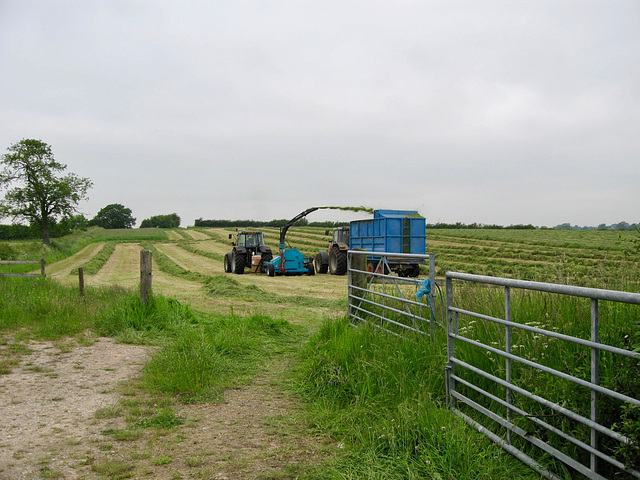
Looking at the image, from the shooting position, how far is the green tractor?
23625 millimetres

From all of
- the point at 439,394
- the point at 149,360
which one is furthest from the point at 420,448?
the point at 149,360

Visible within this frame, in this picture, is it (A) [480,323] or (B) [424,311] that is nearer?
(A) [480,323]

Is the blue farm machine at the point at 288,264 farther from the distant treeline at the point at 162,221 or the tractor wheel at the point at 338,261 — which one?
the distant treeline at the point at 162,221

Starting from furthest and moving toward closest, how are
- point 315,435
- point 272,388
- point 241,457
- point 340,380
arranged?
point 272,388, point 340,380, point 315,435, point 241,457

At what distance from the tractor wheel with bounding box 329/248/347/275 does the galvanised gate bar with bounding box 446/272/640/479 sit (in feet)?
55.5

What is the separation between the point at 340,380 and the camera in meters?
5.31

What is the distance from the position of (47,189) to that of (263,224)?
26002mm

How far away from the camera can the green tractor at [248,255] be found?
23625mm

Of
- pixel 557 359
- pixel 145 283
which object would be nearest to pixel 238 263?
pixel 145 283

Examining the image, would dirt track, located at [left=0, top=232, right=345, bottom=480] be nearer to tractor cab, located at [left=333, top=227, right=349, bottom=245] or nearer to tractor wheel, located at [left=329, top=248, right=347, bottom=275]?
tractor wheel, located at [left=329, top=248, right=347, bottom=275]

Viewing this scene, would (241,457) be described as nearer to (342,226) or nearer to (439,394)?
(439,394)

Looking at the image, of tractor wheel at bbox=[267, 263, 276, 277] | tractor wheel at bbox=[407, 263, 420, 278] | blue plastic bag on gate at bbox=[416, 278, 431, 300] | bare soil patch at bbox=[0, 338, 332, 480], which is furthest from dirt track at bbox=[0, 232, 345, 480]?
tractor wheel at bbox=[267, 263, 276, 277]

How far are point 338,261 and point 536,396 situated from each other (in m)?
18.6

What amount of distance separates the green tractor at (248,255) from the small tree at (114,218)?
95.4 meters
